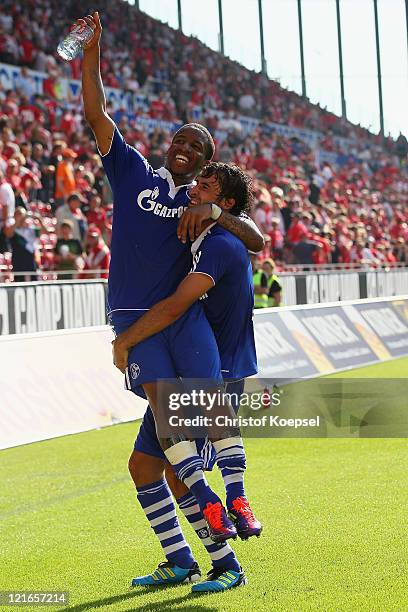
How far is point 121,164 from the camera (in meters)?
5.04

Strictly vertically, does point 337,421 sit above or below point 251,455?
above

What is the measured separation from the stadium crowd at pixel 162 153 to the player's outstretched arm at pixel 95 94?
10.0 metres

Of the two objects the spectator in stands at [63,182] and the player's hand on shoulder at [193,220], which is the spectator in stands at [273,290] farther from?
the player's hand on shoulder at [193,220]

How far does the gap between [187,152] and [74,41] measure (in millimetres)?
684

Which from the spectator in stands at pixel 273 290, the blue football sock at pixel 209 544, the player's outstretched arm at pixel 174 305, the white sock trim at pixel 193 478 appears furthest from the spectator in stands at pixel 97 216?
the white sock trim at pixel 193 478

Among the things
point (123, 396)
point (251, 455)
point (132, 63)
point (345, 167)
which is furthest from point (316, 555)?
point (345, 167)

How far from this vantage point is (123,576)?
5.22 meters

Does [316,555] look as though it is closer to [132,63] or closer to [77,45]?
[77,45]

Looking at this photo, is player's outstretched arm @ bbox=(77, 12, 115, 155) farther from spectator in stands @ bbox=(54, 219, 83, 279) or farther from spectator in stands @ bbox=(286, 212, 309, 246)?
spectator in stands @ bbox=(286, 212, 309, 246)

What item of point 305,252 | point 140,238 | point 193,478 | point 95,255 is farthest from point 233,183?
point 305,252

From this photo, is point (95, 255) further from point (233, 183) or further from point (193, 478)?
point (193, 478)

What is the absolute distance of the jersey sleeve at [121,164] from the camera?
502 cm

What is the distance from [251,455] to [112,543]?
11.0 ft

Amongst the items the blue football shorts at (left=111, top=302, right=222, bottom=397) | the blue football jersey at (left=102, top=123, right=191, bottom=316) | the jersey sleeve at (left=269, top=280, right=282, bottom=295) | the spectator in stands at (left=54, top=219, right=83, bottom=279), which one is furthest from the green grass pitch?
the jersey sleeve at (left=269, top=280, right=282, bottom=295)
